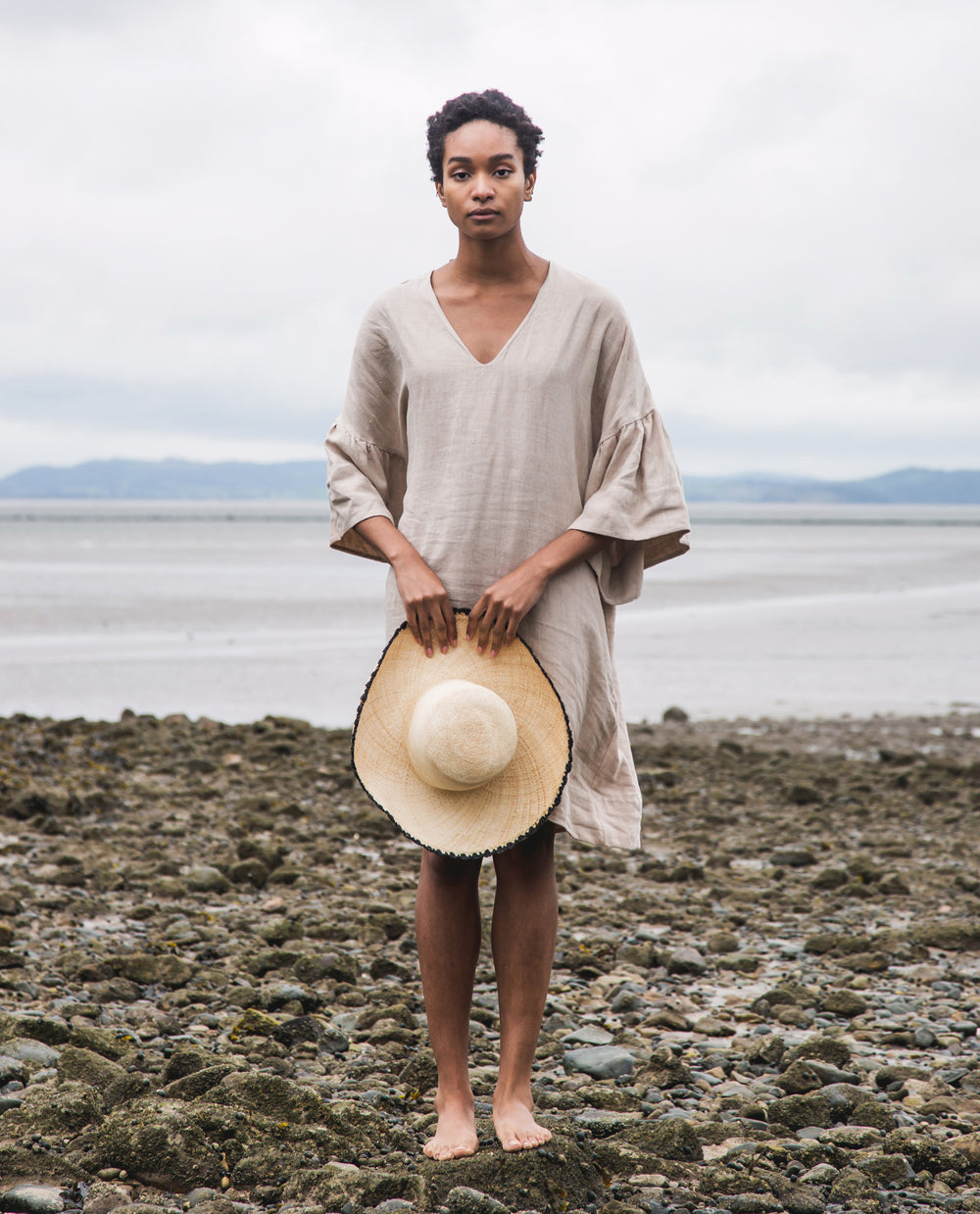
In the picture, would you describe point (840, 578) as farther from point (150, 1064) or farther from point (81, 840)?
point (150, 1064)

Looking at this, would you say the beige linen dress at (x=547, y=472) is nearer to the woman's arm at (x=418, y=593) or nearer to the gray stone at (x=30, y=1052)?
the woman's arm at (x=418, y=593)

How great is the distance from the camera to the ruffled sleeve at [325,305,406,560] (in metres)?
3.04

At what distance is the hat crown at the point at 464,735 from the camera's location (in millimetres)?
2770

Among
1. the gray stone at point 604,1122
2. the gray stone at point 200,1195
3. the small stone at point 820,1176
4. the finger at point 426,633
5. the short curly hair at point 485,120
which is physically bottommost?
the small stone at point 820,1176

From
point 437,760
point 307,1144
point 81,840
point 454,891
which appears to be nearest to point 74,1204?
point 307,1144

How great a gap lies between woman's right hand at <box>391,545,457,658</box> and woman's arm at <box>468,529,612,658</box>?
54mm

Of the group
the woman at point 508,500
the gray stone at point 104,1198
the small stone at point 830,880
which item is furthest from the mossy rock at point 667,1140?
the small stone at point 830,880

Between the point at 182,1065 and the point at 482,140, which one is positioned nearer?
the point at 482,140

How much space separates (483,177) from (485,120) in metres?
0.14

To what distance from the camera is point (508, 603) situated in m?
2.80

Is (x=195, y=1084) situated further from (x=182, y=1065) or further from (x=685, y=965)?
(x=685, y=965)

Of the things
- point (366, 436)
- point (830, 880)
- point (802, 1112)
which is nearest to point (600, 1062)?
point (802, 1112)

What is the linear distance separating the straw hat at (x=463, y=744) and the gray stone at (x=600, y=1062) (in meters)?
1.34

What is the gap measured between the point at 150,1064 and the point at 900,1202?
198 centimetres
